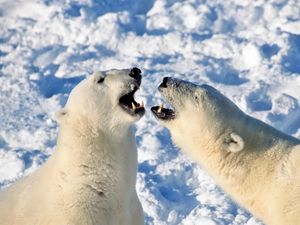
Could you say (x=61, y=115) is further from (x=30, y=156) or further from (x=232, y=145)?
(x=30, y=156)

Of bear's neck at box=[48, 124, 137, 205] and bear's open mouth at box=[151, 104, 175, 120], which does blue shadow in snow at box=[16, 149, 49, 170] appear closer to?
bear's neck at box=[48, 124, 137, 205]

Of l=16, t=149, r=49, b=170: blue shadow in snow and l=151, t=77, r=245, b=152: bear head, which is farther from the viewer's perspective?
l=16, t=149, r=49, b=170: blue shadow in snow

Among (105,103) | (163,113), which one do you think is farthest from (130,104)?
(163,113)

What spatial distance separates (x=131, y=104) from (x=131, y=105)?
1 cm

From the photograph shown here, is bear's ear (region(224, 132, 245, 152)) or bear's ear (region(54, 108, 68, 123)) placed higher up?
bear's ear (region(54, 108, 68, 123))

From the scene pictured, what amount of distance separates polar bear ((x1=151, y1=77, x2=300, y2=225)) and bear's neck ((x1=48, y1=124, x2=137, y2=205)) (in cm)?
39

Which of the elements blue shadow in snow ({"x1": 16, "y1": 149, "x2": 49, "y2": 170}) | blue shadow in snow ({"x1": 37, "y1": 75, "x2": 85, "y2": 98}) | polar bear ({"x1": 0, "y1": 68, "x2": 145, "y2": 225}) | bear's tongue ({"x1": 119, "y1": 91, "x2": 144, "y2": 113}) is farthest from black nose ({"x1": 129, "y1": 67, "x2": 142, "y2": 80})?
blue shadow in snow ({"x1": 37, "y1": 75, "x2": 85, "y2": 98})

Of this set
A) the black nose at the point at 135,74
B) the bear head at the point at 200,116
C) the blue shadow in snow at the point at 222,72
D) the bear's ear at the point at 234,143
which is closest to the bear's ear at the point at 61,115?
the black nose at the point at 135,74

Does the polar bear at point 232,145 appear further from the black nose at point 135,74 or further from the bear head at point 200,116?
the black nose at point 135,74

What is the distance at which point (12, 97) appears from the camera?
1226 cm

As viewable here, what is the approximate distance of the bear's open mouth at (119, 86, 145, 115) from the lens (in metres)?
6.18

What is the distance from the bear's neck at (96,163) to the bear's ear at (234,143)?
2.44 ft

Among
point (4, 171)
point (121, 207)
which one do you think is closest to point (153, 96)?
point (4, 171)

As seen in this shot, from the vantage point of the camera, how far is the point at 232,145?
5.81 m
